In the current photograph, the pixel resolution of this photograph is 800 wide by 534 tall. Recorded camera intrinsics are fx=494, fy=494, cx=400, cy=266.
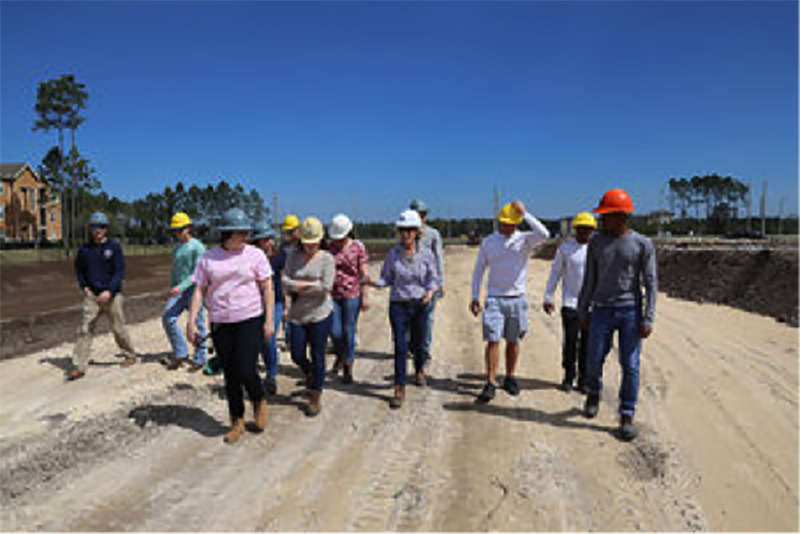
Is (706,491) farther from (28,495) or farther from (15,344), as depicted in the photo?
(15,344)

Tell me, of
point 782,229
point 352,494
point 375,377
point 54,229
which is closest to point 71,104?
point 54,229

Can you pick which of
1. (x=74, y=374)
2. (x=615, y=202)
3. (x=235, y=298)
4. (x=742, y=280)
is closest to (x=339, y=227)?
(x=235, y=298)

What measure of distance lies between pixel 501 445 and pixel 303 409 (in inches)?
80.7

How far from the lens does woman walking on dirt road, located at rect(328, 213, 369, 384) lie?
217 inches

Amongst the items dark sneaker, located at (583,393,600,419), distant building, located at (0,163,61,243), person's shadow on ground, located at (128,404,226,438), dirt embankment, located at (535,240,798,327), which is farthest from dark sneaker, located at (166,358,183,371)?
distant building, located at (0,163,61,243)

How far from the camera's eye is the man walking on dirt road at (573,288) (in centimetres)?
525

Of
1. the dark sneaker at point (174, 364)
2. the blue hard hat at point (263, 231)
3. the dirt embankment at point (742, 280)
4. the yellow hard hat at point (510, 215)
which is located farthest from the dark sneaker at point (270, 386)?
the dirt embankment at point (742, 280)

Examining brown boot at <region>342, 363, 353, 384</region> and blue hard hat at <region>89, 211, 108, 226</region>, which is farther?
blue hard hat at <region>89, 211, 108, 226</region>

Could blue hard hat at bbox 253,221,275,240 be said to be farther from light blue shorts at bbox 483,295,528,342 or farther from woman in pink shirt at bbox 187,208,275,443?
light blue shorts at bbox 483,295,528,342

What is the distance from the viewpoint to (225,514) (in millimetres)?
3213

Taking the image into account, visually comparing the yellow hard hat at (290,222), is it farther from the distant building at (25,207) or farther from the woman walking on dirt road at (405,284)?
the distant building at (25,207)

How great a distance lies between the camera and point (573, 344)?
5379 millimetres

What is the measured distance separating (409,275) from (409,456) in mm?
1807

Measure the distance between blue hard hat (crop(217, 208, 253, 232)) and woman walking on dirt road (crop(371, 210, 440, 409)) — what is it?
1.56 metres
